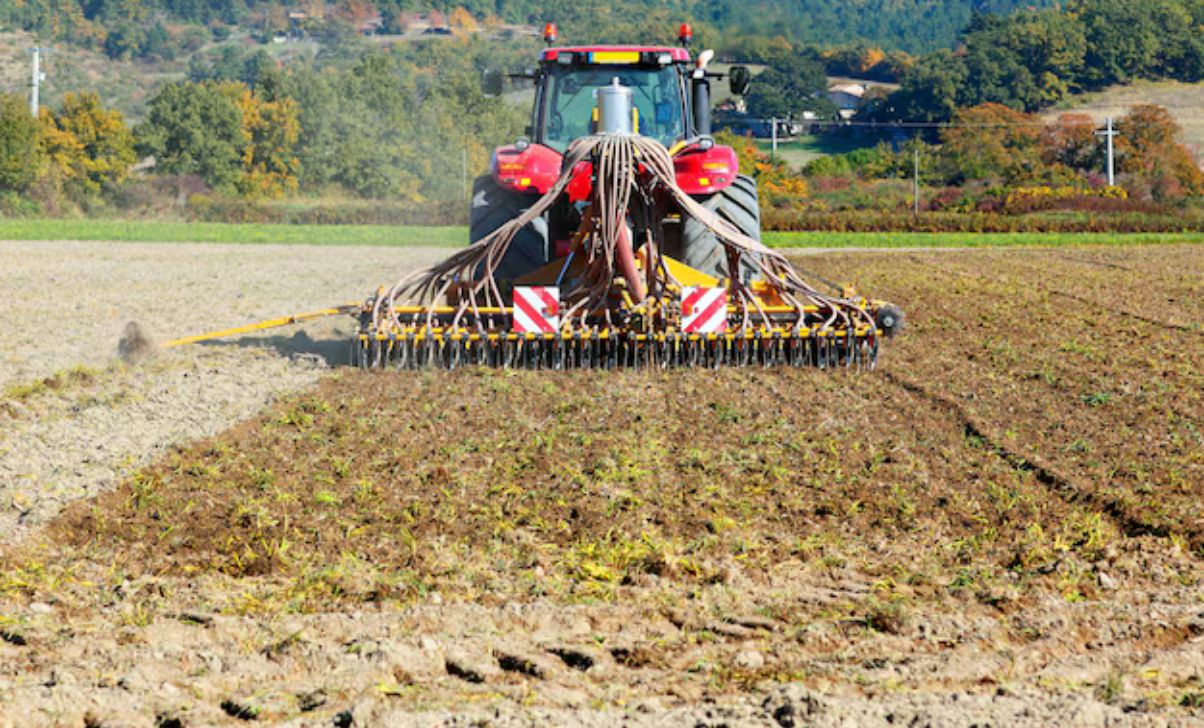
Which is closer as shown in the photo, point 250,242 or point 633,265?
point 633,265

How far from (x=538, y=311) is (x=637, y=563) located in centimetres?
442

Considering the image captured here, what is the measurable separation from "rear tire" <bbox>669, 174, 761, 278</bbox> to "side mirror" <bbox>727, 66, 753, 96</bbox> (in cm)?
77

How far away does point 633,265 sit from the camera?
925cm

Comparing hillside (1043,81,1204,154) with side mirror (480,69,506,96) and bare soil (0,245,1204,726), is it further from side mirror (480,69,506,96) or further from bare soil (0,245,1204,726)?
bare soil (0,245,1204,726)

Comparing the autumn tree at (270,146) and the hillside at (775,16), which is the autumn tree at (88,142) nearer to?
the autumn tree at (270,146)

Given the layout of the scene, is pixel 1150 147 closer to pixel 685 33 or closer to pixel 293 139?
pixel 293 139

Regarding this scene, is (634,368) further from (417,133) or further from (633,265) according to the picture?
(417,133)

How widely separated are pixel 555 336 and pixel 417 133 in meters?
44.0

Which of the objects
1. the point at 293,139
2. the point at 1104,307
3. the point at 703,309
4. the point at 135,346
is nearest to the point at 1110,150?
the point at 293,139

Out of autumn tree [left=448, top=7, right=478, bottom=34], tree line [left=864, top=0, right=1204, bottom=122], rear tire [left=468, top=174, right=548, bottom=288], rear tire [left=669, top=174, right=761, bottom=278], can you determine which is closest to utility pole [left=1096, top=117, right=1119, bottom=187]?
tree line [left=864, top=0, right=1204, bottom=122]

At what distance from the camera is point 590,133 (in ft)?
35.5

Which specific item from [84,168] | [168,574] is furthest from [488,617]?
[84,168]

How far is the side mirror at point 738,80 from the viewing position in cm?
1035

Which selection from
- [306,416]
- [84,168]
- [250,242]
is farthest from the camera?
[84,168]
